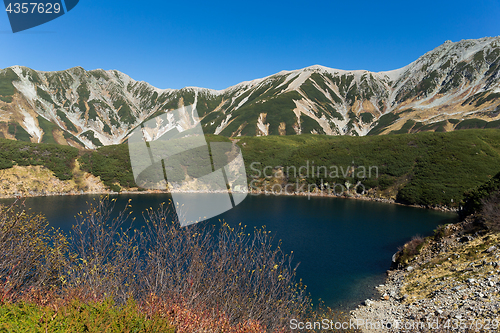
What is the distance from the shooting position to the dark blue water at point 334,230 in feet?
71.3

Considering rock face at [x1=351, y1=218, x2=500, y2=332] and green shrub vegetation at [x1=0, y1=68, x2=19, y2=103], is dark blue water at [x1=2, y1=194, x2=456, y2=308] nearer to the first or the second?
rock face at [x1=351, y1=218, x2=500, y2=332]

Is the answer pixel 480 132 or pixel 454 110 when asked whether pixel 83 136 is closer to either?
pixel 480 132

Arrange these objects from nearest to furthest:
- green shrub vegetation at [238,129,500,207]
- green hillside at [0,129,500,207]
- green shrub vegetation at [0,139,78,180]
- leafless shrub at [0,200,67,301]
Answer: leafless shrub at [0,200,67,301]
green shrub vegetation at [238,129,500,207]
green hillside at [0,129,500,207]
green shrub vegetation at [0,139,78,180]

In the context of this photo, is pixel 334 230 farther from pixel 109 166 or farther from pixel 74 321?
pixel 109 166

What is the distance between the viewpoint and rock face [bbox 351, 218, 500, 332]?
1303cm

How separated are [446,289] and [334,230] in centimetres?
2028

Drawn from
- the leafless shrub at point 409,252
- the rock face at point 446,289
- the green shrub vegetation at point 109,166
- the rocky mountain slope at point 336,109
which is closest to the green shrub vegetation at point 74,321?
the rock face at point 446,289

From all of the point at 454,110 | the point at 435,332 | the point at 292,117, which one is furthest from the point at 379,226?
the point at 454,110

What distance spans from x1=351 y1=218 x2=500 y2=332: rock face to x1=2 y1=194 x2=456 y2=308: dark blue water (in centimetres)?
211

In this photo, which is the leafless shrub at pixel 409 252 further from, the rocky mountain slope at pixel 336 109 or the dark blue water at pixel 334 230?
the rocky mountain slope at pixel 336 109

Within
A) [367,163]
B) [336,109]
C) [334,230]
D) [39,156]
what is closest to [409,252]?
[334,230]

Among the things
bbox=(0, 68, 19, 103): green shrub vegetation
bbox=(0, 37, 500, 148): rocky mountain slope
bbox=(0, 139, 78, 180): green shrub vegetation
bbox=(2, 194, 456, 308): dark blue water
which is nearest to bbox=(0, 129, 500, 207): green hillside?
bbox=(0, 139, 78, 180): green shrub vegetation

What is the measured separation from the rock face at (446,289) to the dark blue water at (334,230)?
2105 millimetres

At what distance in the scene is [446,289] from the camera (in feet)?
51.8
